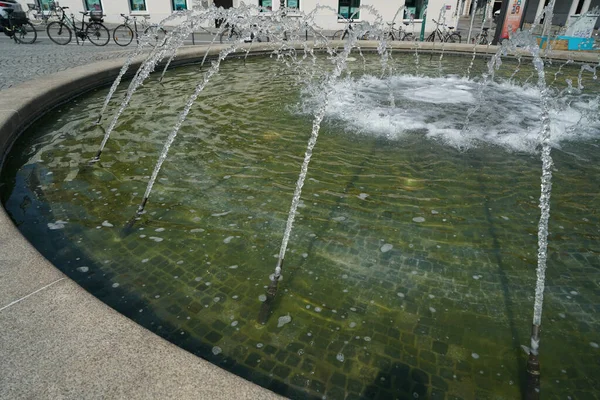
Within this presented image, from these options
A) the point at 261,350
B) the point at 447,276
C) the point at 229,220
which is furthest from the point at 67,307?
the point at 447,276

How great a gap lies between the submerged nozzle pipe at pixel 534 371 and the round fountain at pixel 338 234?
1 centimetres

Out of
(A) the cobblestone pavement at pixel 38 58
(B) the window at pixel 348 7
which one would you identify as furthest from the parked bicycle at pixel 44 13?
(B) the window at pixel 348 7

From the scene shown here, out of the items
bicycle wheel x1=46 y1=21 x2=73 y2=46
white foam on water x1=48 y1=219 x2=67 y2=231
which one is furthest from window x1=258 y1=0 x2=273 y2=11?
white foam on water x1=48 y1=219 x2=67 y2=231

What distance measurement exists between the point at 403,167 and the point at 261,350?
366 centimetres

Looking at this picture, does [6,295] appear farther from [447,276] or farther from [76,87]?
[76,87]

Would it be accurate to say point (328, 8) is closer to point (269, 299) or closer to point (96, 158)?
point (96, 158)

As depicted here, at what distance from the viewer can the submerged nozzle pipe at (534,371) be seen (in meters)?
2.52

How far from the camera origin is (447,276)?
11.7 feet

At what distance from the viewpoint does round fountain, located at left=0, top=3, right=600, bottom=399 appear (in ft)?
9.14

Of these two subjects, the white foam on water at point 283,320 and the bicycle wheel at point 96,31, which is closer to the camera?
the white foam on water at point 283,320

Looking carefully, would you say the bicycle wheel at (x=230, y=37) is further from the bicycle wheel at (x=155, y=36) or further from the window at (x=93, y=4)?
the window at (x=93, y=4)

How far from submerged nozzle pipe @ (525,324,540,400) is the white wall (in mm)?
26522

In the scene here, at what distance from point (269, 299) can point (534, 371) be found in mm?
1945

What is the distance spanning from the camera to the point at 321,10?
2820 centimetres
